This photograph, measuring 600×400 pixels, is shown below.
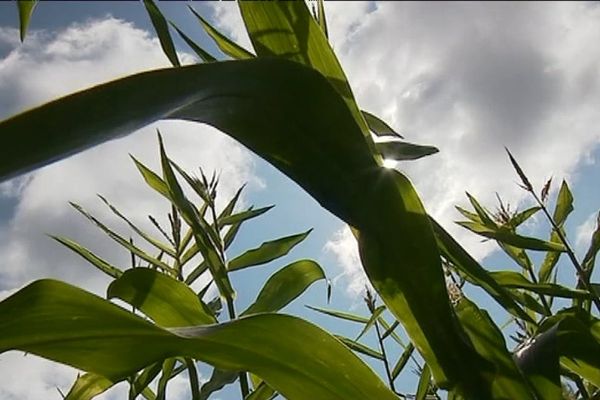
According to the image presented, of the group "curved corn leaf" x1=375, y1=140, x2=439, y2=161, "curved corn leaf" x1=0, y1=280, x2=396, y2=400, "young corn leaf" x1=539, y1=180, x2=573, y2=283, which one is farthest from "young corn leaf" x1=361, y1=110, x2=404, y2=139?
"young corn leaf" x1=539, y1=180, x2=573, y2=283

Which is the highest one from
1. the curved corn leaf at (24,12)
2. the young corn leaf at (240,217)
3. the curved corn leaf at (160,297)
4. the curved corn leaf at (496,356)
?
the young corn leaf at (240,217)

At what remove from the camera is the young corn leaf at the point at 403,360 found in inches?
26.8

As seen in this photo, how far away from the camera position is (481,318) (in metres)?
0.39

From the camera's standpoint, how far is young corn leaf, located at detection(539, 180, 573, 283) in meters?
0.74

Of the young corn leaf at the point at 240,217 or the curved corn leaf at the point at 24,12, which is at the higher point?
the young corn leaf at the point at 240,217

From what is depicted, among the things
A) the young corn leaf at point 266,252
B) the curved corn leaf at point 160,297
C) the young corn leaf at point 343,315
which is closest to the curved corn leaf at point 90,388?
the curved corn leaf at point 160,297

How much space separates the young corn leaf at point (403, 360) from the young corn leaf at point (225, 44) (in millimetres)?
370

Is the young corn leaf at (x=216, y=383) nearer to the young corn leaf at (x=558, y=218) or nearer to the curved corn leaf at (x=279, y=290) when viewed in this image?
the curved corn leaf at (x=279, y=290)

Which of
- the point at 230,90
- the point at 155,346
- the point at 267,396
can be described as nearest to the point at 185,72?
the point at 230,90

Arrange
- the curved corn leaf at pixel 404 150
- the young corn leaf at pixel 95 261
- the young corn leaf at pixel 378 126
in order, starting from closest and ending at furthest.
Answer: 1. the curved corn leaf at pixel 404 150
2. the young corn leaf at pixel 378 126
3. the young corn leaf at pixel 95 261

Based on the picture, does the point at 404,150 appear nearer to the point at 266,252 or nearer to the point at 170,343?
the point at 170,343

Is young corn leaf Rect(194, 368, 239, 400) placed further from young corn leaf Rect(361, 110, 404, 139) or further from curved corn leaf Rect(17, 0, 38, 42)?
curved corn leaf Rect(17, 0, 38, 42)

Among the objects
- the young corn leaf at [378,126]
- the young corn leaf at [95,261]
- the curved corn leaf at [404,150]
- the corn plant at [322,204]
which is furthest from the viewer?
the young corn leaf at [95,261]

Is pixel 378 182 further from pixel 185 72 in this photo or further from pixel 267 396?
pixel 267 396
